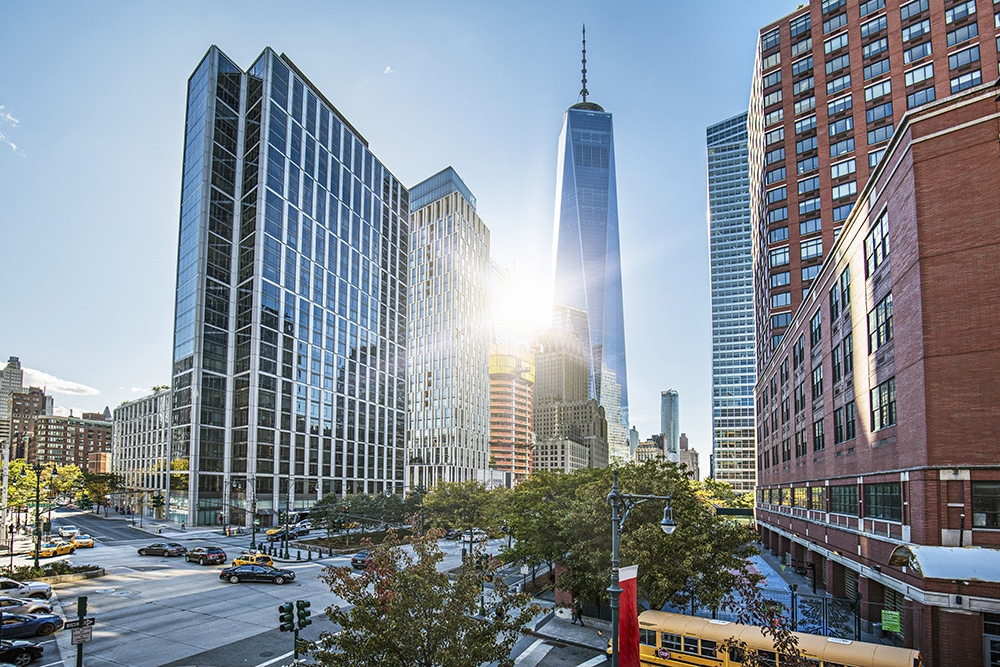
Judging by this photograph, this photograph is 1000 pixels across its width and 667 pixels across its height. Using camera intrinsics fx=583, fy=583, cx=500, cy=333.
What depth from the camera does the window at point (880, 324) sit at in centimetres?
2695

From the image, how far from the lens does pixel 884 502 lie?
2725 centimetres

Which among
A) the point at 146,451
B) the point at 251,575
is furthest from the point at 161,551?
the point at 146,451

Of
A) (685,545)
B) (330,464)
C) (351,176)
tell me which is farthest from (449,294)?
(685,545)

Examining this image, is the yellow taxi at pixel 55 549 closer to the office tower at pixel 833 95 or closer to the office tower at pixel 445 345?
the office tower at pixel 833 95

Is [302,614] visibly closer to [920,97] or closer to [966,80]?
[920,97]

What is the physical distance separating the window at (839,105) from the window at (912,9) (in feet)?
27.7

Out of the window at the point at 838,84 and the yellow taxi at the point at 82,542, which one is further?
the window at the point at 838,84

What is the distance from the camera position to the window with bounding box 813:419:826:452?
40.6 meters

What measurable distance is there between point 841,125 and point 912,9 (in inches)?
469

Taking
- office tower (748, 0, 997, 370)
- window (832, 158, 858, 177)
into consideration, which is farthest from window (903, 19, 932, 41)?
window (832, 158, 858, 177)

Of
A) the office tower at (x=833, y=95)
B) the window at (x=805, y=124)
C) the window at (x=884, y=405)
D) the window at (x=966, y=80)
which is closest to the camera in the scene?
the window at (x=884, y=405)

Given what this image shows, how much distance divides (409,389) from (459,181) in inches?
2540

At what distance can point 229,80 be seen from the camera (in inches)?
3858

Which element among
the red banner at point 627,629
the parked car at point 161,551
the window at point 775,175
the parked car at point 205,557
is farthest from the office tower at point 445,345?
the red banner at point 627,629
